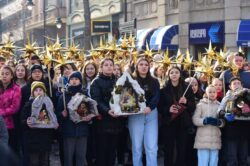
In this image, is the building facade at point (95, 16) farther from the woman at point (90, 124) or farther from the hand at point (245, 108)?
the hand at point (245, 108)

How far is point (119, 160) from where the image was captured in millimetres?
8586

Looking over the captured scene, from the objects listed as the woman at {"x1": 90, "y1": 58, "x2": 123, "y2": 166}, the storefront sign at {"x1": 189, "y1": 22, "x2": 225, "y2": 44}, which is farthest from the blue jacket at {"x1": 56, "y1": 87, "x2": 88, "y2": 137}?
the storefront sign at {"x1": 189, "y1": 22, "x2": 225, "y2": 44}

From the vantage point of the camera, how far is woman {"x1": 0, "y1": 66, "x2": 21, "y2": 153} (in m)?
7.31

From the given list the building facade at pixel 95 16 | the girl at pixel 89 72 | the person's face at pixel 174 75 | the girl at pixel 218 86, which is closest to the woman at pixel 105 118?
the person's face at pixel 174 75

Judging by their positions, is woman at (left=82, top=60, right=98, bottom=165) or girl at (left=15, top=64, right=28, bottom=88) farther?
girl at (left=15, top=64, right=28, bottom=88)

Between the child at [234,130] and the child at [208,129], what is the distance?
140mm

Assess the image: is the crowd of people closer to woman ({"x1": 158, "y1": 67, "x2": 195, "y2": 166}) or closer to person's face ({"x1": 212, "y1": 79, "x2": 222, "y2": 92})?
woman ({"x1": 158, "y1": 67, "x2": 195, "y2": 166})

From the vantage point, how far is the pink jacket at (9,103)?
23.9ft

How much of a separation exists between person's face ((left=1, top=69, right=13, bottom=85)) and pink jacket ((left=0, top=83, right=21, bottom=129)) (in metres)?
0.13

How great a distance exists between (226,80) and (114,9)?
2263cm

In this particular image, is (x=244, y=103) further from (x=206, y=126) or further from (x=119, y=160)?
(x=119, y=160)

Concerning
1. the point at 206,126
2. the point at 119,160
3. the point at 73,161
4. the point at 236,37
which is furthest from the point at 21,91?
the point at 236,37

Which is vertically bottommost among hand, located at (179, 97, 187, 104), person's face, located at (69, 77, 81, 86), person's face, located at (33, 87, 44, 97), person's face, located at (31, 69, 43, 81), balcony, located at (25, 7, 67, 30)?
hand, located at (179, 97, 187, 104)

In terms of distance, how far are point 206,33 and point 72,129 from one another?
1497cm
